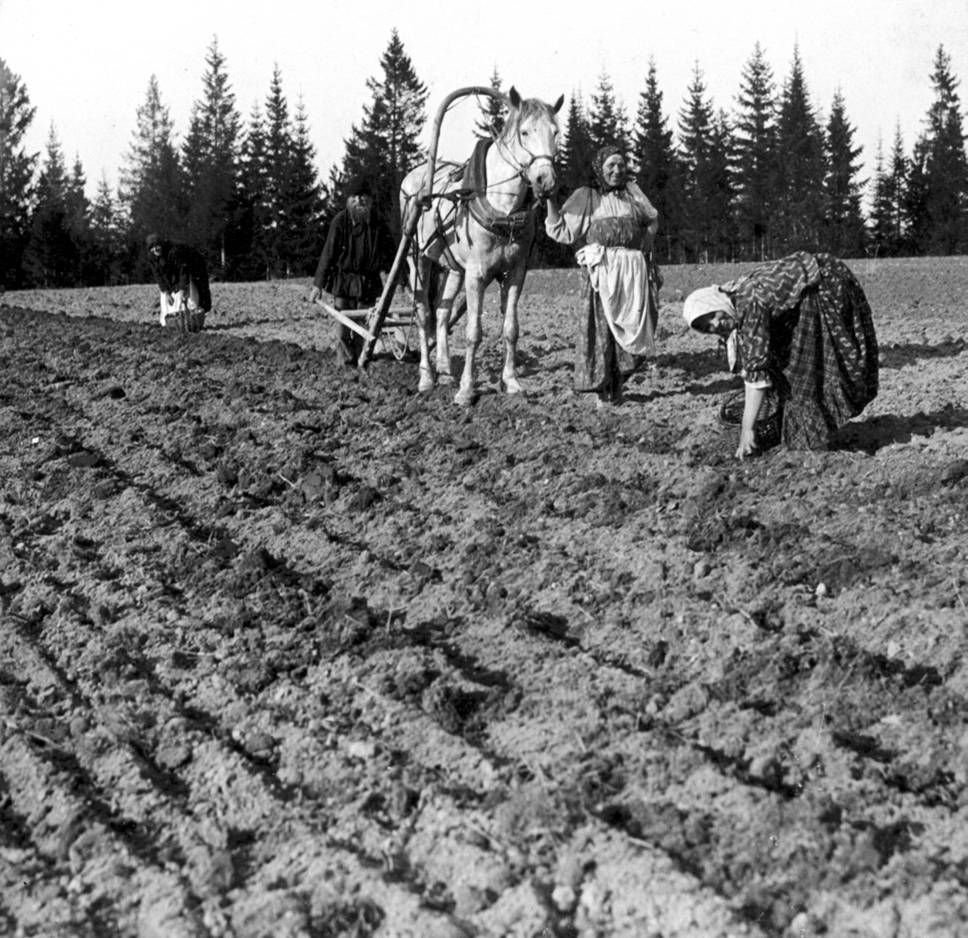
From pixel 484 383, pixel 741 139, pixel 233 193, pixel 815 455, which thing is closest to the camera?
pixel 815 455

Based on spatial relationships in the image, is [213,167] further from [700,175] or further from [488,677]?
[488,677]

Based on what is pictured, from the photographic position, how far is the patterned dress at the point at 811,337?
21.0ft

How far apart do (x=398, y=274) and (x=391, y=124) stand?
3937cm

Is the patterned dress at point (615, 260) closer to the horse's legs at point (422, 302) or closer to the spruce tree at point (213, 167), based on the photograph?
the horse's legs at point (422, 302)

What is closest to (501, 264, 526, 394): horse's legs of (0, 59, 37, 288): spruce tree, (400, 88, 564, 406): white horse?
(400, 88, 564, 406): white horse

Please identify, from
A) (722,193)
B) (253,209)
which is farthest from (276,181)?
(722,193)

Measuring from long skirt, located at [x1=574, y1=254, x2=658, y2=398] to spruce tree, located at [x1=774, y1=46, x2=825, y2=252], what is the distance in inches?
1555

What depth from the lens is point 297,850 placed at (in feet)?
12.1

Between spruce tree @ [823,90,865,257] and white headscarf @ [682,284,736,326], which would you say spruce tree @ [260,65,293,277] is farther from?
white headscarf @ [682,284,736,326]

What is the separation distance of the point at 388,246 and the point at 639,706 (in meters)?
7.34

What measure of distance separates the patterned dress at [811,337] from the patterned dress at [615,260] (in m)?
1.49

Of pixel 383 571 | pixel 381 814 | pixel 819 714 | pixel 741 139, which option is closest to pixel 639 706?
pixel 819 714

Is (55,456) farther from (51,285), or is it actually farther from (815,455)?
(51,285)

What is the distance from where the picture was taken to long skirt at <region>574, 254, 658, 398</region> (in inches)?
322
